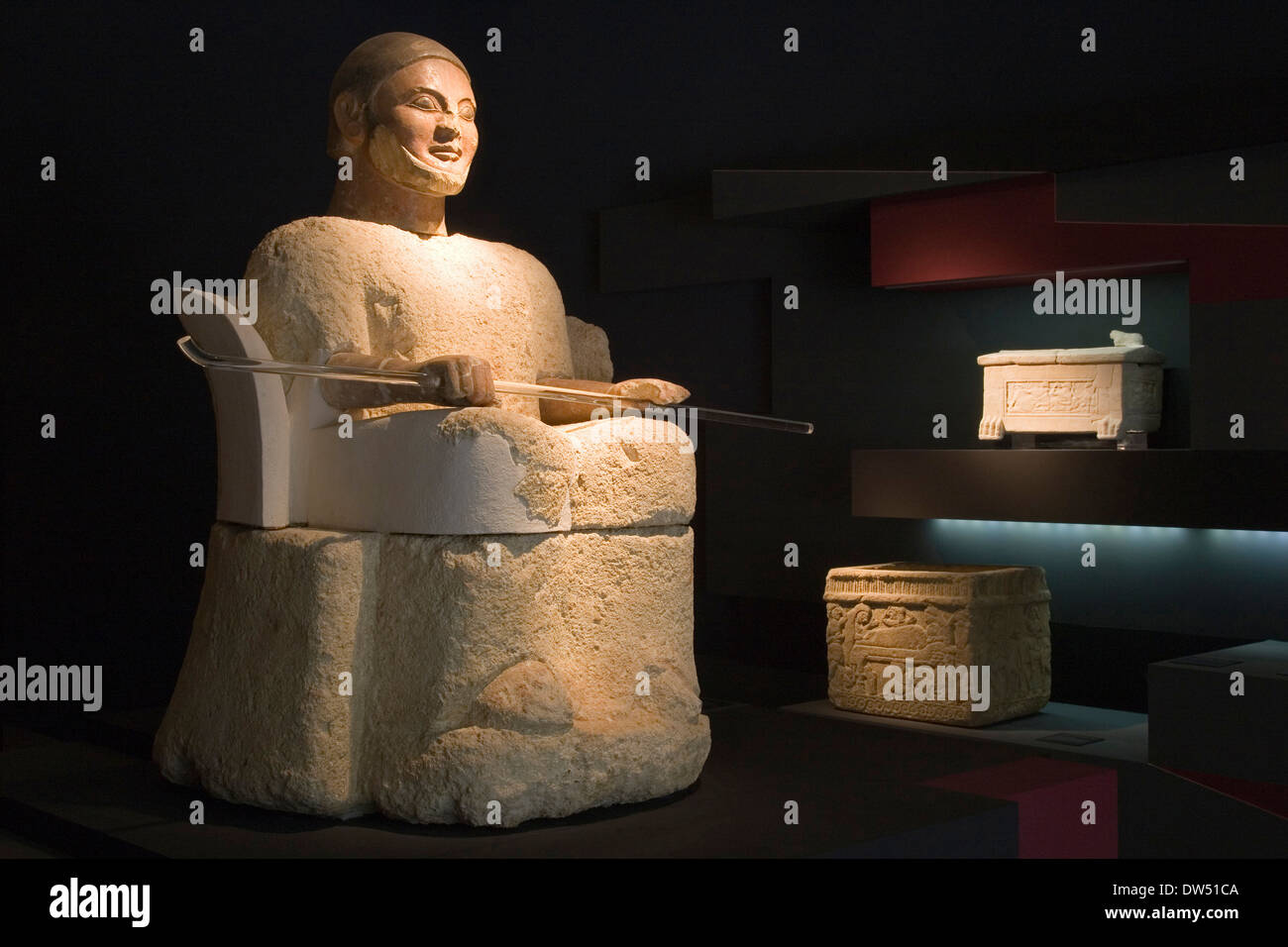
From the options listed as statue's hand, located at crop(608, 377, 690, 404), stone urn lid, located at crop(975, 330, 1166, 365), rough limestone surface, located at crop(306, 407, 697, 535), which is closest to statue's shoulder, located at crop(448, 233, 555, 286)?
statue's hand, located at crop(608, 377, 690, 404)

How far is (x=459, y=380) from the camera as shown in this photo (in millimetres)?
3717

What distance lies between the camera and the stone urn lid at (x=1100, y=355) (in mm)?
5574

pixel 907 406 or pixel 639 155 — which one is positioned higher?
pixel 639 155

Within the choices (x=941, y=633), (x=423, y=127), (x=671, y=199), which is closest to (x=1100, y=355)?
(x=941, y=633)

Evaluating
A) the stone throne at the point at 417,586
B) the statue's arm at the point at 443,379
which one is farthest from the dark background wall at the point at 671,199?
the statue's arm at the point at 443,379

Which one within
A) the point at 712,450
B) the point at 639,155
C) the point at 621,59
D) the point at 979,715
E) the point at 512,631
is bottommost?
the point at 979,715

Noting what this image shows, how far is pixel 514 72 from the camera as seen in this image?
279 inches

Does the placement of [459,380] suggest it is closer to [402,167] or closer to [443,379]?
[443,379]

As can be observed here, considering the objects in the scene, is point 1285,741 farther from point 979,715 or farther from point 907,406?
A: point 907,406

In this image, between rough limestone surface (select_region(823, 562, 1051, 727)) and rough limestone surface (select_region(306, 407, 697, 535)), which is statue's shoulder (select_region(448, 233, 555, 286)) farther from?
rough limestone surface (select_region(823, 562, 1051, 727))

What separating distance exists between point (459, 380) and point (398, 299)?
0.62 meters

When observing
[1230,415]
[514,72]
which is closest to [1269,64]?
[1230,415]

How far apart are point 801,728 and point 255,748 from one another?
1.96 metres

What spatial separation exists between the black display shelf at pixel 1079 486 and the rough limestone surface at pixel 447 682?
2090 millimetres
